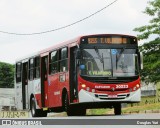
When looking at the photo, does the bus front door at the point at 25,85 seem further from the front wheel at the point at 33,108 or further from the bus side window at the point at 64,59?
the bus side window at the point at 64,59

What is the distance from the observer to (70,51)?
25.0 metres

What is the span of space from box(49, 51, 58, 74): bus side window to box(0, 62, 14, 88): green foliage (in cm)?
7915

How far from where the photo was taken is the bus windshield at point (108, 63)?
2417 cm

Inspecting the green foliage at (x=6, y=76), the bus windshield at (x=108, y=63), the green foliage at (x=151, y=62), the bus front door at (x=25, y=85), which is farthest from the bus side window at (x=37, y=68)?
the green foliage at (x=6, y=76)

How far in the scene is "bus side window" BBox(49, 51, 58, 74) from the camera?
26.7 meters

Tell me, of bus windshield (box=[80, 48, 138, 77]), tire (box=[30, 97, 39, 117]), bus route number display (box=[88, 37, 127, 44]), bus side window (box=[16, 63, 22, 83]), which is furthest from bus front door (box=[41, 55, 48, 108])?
bus windshield (box=[80, 48, 138, 77])

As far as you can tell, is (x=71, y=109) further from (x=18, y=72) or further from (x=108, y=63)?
(x=18, y=72)

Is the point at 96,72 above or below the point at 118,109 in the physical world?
above

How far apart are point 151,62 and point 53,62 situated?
74.2 feet

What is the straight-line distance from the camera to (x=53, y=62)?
27.0m

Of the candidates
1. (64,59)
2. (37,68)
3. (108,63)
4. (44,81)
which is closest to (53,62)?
(64,59)

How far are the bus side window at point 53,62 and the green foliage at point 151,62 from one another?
2074cm

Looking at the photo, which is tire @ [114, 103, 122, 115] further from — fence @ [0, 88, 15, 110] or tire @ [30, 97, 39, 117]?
fence @ [0, 88, 15, 110]

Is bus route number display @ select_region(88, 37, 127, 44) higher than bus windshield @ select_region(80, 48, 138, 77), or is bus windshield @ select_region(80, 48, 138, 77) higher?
bus route number display @ select_region(88, 37, 127, 44)
